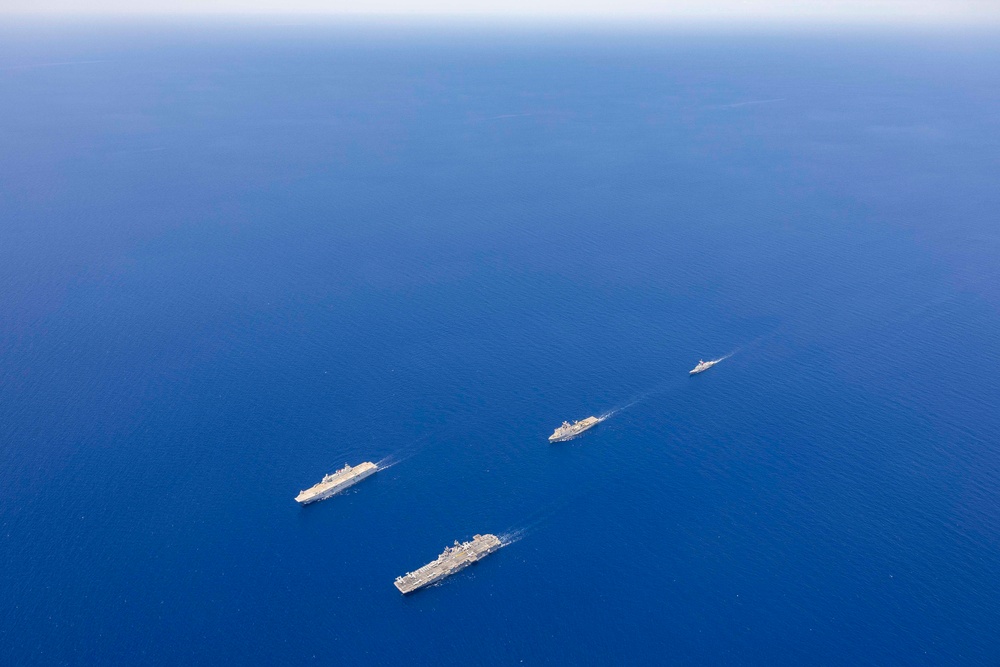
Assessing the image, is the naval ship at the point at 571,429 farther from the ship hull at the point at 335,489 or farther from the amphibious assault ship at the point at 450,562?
the ship hull at the point at 335,489

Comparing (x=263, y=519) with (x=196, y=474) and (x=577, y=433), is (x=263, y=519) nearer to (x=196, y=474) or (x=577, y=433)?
(x=196, y=474)

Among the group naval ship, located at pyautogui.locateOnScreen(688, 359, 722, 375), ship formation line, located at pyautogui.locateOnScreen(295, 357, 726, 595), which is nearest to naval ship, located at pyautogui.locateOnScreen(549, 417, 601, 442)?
ship formation line, located at pyautogui.locateOnScreen(295, 357, 726, 595)

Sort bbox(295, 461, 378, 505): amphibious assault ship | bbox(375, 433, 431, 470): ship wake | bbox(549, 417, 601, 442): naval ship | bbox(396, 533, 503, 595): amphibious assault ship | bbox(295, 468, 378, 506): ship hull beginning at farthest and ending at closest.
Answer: bbox(549, 417, 601, 442): naval ship → bbox(375, 433, 431, 470): ship wake → bbox(295, 461, 378, 505): amphibious assault ship → bbox(295, 468, 378, 506): ship hull → bbox(396, 533, 503, 595): amphibious assault ship

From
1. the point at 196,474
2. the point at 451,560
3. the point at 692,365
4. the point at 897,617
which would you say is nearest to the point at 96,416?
the point at 196,474

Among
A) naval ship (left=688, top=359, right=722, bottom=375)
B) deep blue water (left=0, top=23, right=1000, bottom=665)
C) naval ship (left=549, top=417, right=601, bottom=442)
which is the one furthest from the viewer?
naval ship (left=688, top=359, right=722, bottom=375)

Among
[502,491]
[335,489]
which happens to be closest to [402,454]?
[335,489]

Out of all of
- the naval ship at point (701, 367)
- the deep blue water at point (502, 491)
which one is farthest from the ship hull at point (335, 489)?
the naval ship at point (701, 367)

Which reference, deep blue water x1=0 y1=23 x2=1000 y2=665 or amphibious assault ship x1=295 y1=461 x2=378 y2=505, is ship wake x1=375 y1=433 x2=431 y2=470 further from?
amphibious assault ship x1=295 y1=461 x2=378 y2=505

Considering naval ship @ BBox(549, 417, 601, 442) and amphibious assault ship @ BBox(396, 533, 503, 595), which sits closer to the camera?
amphibious assault ship @ BBox(396, 533, 503, 595)
